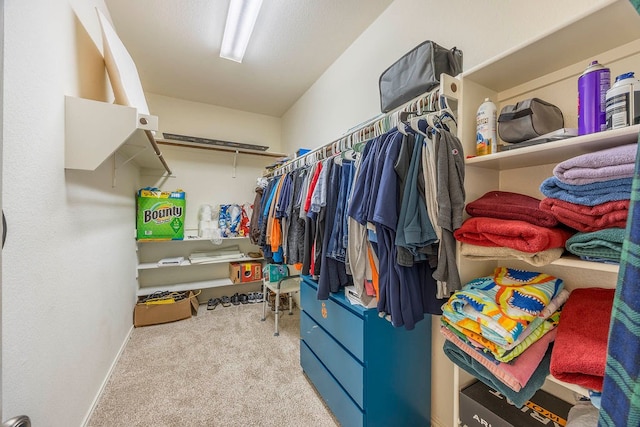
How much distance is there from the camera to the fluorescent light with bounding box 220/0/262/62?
1.74 metres

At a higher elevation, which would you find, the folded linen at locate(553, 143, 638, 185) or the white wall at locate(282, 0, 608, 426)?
the white wall at locate(282, 0, 608, 426)

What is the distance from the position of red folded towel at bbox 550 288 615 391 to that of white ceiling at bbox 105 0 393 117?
6.77ft

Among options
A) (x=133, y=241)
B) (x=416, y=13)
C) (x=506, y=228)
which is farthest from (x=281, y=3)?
(x=133, y=241)

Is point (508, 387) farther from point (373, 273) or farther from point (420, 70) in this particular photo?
point (420, 70)

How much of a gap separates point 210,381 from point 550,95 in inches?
100

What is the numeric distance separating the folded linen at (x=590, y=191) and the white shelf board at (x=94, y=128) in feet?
5.96

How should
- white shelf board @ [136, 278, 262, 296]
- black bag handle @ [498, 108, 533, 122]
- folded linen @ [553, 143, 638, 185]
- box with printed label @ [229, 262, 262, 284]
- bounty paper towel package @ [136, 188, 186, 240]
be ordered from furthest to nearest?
1. box with printed label @ [229, 262, 262, 284]
2. white shelf board @ [136, 278, 262, 296]
3. bounty paper towel package @ [136, 188, 186, 240]
4. black bag handle @ [498, 108, 533, 122]
5. folded linen @ [553, 143, 638, 185]

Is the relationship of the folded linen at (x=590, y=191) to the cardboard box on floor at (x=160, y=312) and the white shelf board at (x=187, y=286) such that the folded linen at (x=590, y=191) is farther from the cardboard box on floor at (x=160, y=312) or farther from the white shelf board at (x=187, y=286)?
the white shelf board at (x=187, y=286)

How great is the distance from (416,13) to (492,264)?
1581 mm

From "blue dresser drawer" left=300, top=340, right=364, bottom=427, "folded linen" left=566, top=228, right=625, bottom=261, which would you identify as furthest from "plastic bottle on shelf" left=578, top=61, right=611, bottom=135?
"blue dresser drawer" left=300, top=340, right=364, bottom=427

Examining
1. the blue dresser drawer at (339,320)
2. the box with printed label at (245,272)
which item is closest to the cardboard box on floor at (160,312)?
the box with printed label at (245,272)

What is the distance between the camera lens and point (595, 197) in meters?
0.67

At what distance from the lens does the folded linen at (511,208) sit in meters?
0.78

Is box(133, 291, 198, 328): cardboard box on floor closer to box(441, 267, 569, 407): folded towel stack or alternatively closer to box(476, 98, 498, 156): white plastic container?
box(441, 267, 569, 407): folded towel stack
